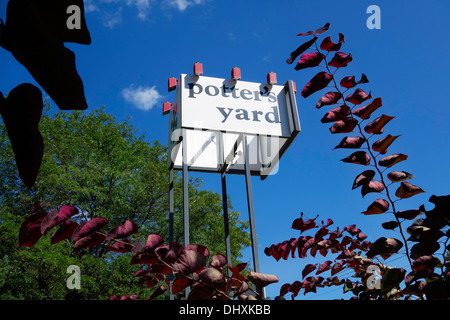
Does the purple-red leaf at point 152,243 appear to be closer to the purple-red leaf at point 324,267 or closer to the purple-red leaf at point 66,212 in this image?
the purple-red leaf at point 66,212

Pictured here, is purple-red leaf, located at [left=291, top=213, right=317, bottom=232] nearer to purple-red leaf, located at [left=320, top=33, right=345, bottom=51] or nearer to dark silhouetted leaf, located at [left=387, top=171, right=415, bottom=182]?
dark silhouetted leaf, located at [left=387, top=171, right=415, bottom=182]

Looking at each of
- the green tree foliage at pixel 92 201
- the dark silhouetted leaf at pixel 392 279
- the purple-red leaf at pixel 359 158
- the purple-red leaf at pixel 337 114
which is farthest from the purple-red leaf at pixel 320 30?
the green tree foliage at pixel 92 201

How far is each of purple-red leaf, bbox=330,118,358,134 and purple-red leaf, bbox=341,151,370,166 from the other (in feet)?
0.25

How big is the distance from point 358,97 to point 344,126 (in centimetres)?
11

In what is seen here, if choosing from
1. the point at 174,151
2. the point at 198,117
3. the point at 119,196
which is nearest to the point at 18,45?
the point at 198,117

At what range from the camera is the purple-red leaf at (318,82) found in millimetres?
1054

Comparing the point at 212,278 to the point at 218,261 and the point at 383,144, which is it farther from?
the point at 383,144

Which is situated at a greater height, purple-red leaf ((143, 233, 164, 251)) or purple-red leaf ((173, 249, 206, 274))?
purple-red leaf ((143, 233, 164, 251))

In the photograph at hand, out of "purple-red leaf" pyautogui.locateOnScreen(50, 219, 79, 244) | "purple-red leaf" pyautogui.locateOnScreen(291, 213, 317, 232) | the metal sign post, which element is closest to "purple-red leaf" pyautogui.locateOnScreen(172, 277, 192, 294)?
"purple-red leaf" pyautogui.locateOnScreen(50, 219, 79, 244)

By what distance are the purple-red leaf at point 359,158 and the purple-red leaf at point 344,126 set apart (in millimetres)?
75

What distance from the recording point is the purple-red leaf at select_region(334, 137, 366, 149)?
100cm
